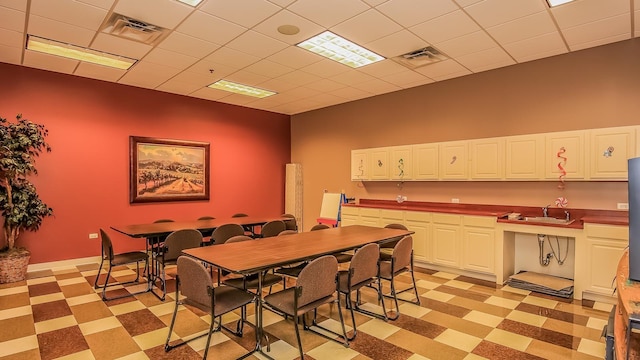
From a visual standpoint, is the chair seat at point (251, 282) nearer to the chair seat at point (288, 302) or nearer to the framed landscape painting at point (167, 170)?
the chair seat at point (288, 302)

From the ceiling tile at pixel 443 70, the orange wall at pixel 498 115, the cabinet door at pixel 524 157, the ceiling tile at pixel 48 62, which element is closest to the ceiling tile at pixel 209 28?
the ceiling tile at pixel 48 62

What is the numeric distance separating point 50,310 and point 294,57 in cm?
405

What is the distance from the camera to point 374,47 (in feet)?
14.0

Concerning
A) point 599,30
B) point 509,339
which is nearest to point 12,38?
point 509,339

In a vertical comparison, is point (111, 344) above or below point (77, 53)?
below

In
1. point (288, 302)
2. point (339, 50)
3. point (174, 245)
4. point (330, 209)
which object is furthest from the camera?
point (330, 209)

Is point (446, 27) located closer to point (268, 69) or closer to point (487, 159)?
point (487, 159)

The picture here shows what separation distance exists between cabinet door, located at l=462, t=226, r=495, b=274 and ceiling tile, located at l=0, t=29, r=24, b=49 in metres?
6.10

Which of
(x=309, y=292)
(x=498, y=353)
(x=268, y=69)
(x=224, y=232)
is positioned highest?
(x=268, y=69)

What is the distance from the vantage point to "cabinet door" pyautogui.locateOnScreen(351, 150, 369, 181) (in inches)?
259

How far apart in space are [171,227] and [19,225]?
2.06m

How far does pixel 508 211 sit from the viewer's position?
499 cm

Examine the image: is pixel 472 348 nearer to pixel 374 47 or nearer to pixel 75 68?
pixel 374 47

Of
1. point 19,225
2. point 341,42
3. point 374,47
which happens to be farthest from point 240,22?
point 19,225
